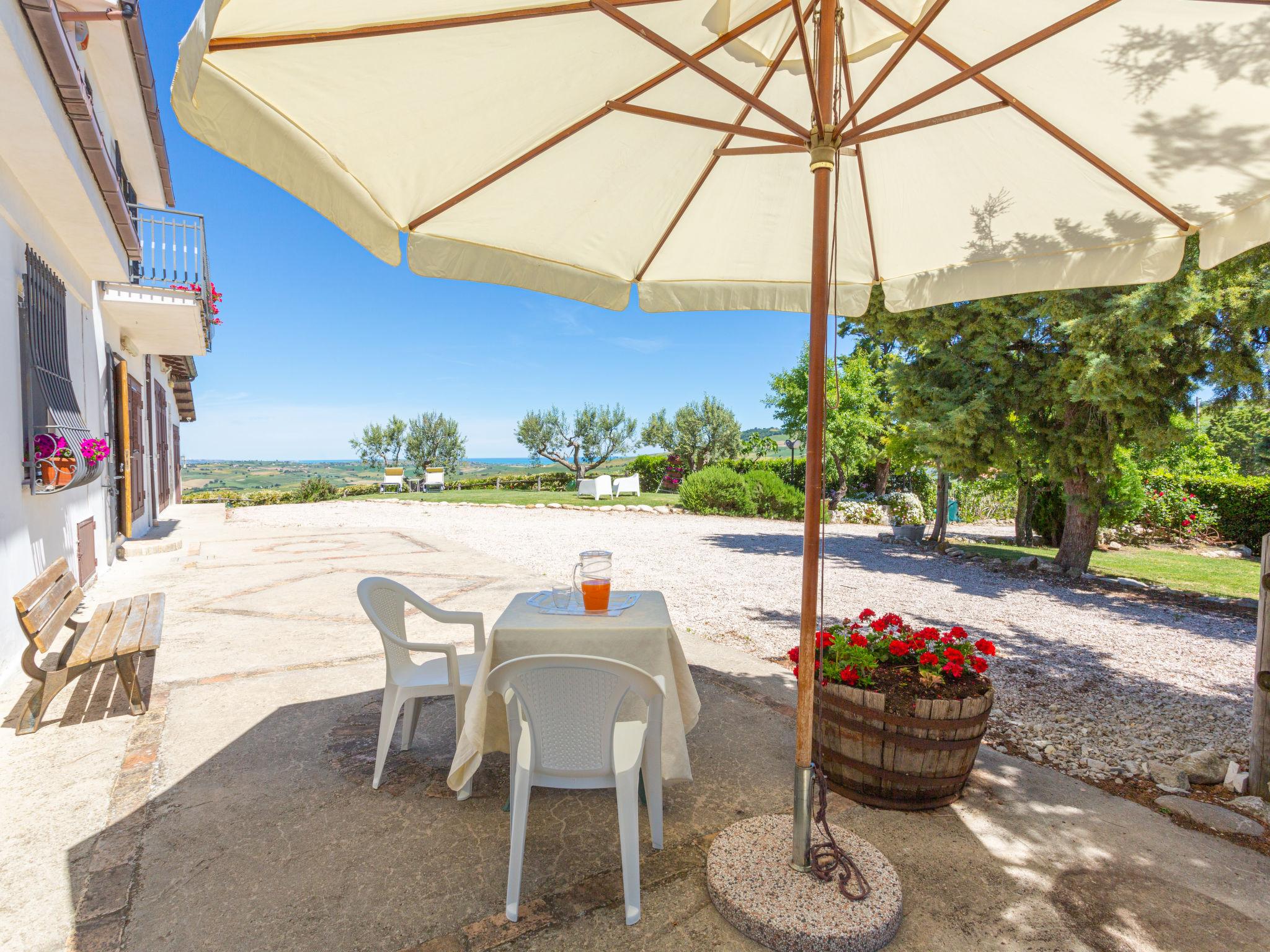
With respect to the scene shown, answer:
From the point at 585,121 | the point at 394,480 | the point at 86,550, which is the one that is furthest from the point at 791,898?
the point at 394,480

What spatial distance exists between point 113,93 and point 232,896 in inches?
408

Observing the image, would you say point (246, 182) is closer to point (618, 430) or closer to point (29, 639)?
point (618, 430)

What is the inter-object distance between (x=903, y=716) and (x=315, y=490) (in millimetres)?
25451

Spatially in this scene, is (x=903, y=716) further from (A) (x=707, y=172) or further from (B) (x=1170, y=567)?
(B) (x=1170, y=567)

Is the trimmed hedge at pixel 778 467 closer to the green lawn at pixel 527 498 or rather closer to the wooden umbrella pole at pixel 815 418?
the green lawn at pixel 527 498

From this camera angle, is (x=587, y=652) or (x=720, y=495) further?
(x=720, y=495)

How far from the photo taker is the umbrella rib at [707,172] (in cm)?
225

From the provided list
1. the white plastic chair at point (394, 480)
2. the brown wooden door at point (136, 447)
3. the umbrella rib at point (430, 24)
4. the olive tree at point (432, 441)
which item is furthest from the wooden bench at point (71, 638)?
the olive tree at point (432, 441)

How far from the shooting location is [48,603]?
3580 millimetres

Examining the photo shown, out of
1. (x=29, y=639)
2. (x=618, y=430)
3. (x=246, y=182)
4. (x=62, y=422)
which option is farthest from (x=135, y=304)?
(x=618, y=430)

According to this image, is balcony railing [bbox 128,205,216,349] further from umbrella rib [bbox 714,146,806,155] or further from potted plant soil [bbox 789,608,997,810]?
potted plant soil [bbox 789,608,997,810]

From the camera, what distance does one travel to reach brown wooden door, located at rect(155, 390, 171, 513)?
14.3 m

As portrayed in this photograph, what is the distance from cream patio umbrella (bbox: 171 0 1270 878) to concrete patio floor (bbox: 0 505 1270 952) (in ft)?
2.29

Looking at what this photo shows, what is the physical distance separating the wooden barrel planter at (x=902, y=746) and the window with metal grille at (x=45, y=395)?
5819 mm
